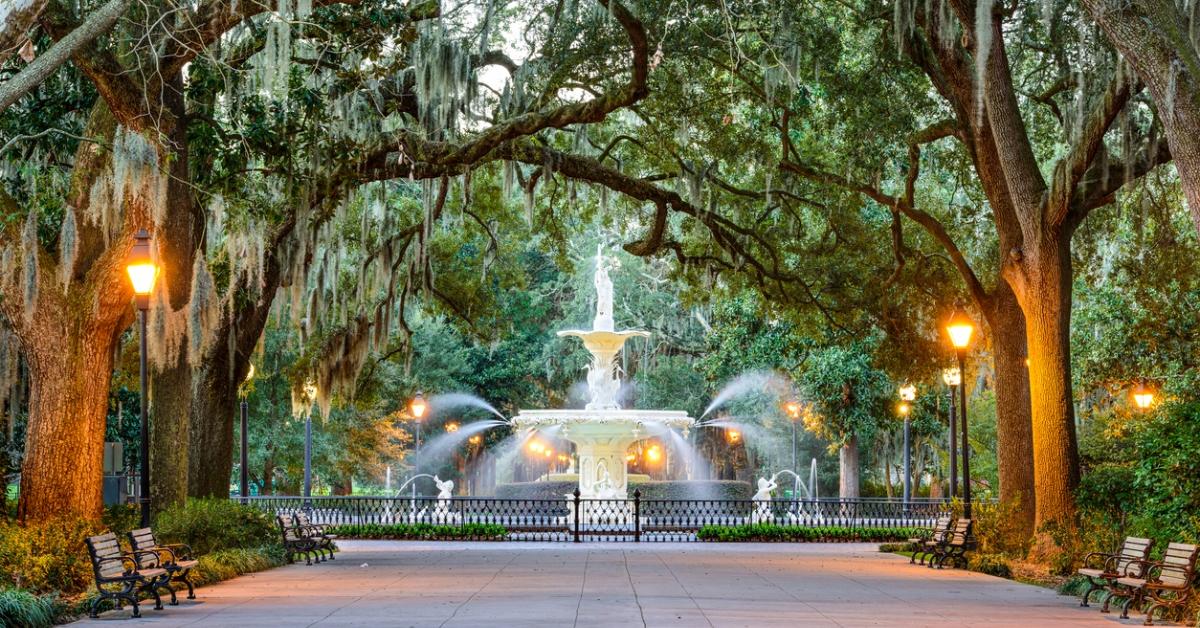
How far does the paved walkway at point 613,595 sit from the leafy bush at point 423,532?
20.9 ft

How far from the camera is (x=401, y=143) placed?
701 inches

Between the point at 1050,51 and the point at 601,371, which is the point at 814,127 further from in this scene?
the point at 601,371

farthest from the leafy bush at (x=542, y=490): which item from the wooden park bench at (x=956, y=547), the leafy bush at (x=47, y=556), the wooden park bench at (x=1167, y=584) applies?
the wooden park bench at (x=1167, y=584)

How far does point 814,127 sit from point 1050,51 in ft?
13.5

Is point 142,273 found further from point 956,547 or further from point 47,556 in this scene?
point 956,547

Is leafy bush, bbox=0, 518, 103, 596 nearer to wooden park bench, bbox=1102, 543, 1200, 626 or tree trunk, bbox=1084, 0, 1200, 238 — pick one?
wooden park bench, bbox=1102, 543, 1200, 626

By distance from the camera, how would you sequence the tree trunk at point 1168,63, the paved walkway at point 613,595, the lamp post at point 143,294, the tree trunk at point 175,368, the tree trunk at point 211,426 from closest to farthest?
the tree trunk at point 1168,63 → the paved walkway at point 613,595 → the lamp post at point 143,294 → the tree trunk at point 175,368 → the tree trunk at point 211,426

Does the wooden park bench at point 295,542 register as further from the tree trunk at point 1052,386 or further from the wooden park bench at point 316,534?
the tree trunk at point 1052,386

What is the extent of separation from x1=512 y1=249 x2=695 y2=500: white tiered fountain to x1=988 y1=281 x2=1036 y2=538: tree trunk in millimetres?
13062

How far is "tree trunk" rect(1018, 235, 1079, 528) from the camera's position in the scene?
16797 mm

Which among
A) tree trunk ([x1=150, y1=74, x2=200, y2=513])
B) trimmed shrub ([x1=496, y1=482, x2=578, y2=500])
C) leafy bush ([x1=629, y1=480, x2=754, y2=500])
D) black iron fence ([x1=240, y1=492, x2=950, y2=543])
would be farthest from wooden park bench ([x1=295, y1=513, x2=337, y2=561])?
leafy bush ([x1=629, y1=480, x2=754, y2=500])

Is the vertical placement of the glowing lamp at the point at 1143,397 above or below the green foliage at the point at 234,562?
above

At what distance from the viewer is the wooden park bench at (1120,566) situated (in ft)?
41.0

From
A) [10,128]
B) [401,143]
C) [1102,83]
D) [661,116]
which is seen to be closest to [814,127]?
[661,116]
